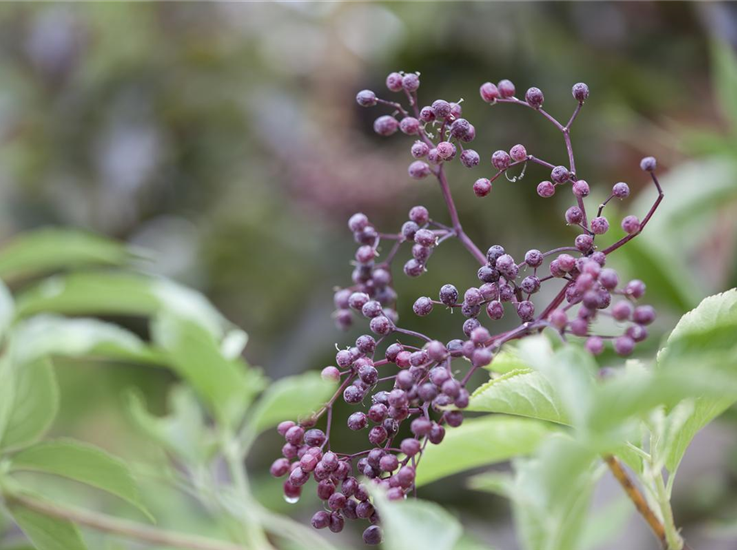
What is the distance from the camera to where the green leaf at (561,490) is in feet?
0.65

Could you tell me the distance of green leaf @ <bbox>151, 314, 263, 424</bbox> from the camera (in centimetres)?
45

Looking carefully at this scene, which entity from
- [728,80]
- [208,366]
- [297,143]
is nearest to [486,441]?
[208,366]

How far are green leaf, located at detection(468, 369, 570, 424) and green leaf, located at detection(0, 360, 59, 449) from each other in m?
0.24

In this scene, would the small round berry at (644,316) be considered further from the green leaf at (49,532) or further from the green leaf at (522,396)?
the green leaf at (49,532)

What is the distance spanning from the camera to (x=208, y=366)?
46 cm

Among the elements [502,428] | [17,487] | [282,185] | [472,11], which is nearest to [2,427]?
[17,487]

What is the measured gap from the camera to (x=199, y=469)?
475 mm

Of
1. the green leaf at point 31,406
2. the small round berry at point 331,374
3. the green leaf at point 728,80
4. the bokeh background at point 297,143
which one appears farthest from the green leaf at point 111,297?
the green leaf at point 728,80

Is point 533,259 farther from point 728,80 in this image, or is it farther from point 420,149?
point 728,80

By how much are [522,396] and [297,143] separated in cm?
95

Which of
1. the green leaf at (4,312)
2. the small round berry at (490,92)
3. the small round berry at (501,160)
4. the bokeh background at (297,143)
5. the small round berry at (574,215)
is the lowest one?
the small round berry at (574,215)

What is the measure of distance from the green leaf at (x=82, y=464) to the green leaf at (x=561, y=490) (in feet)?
0.61

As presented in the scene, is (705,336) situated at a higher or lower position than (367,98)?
lower

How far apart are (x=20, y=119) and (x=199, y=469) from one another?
37.3 inches
